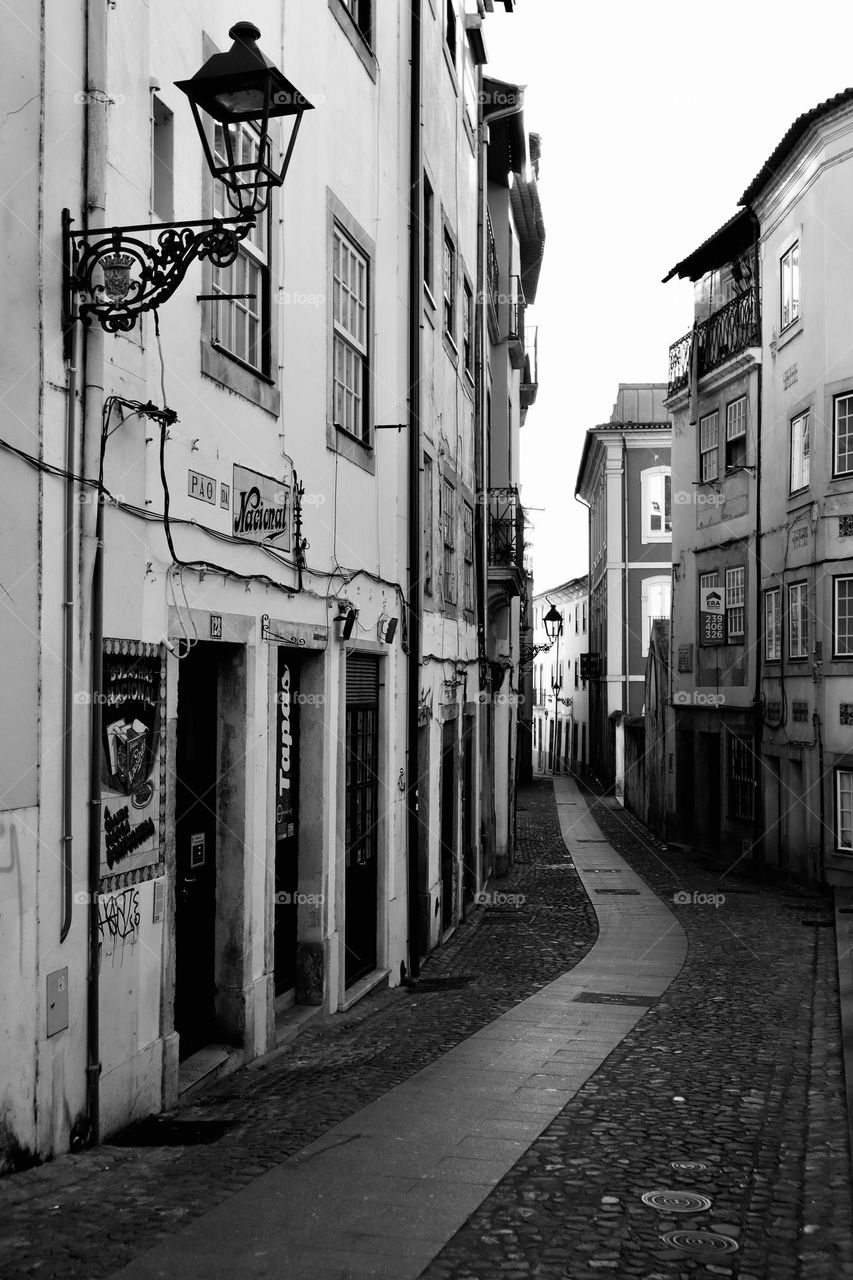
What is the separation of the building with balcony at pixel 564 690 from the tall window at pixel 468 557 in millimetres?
31295

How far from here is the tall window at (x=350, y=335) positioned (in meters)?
11.2

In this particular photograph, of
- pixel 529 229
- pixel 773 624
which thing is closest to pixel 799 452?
pixel 773 624

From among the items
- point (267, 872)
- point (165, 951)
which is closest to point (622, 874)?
point (267, 872)

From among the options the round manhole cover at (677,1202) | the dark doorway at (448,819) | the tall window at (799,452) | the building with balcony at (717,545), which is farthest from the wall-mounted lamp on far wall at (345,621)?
the building with balcony at (717,545)

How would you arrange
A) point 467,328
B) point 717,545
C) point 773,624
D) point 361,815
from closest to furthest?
1. point 361,815
2. point 467,328
3. point 773,624
4. point 717,545

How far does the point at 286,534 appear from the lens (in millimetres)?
9547

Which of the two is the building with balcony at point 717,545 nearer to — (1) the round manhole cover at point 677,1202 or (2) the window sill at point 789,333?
(2) the window sill at point 789,333

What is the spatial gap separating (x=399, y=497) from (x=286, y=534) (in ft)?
13.2

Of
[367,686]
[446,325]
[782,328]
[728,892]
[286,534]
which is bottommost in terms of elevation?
A: [728,892]

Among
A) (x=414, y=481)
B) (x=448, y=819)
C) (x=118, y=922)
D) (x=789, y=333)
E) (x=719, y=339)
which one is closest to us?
(x=118, y=922)

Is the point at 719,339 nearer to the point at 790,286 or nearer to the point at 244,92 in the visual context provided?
the point at 790,286

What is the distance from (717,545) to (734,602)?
1494 mm

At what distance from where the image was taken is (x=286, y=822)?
1027 cm

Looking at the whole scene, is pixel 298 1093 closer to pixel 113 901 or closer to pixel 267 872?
pixel 267 872
